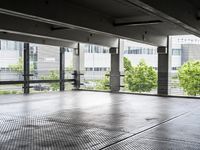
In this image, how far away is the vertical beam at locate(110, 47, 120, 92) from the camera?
17859 mm

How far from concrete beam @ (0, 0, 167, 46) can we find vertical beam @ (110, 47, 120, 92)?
4470 millimetres

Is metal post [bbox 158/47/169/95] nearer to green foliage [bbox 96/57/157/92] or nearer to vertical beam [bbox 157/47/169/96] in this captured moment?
vertical beam [bbox 157/47/169/96]

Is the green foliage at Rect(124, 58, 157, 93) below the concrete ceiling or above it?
below

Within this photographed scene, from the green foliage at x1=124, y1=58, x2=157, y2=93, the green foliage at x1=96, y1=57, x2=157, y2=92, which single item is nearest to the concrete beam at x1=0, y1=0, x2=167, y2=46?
the green foliage at x1=96, y1=57, x2=157, y2=92

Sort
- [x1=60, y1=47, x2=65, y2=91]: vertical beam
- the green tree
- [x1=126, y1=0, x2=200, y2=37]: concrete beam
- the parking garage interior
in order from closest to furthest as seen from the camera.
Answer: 1. the parking garage interior
2. [x1=126, y1=0, x2=200, y2=37]: concrete beam
3. [x1=60, y1=47, x2=65, y2=91]: vertical beam
4. the green tree

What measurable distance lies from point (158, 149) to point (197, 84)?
18335 millimetres

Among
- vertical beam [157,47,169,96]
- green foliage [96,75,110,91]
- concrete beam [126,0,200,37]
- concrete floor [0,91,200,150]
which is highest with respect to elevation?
concrete beam [126,0,200,37]

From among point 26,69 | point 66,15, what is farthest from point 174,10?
point 26,69

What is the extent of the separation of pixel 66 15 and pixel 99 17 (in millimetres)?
1885

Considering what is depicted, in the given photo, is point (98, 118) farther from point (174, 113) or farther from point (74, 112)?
point (174, 113)

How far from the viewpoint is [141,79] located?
2500 centimetres

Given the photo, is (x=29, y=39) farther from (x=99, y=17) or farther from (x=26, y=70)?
(x=99, y=17)

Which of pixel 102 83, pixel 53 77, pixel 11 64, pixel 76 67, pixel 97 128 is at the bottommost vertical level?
pixel 97 128

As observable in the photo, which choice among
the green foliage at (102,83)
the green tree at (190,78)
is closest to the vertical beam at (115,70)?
the green foliage at (102,83)
